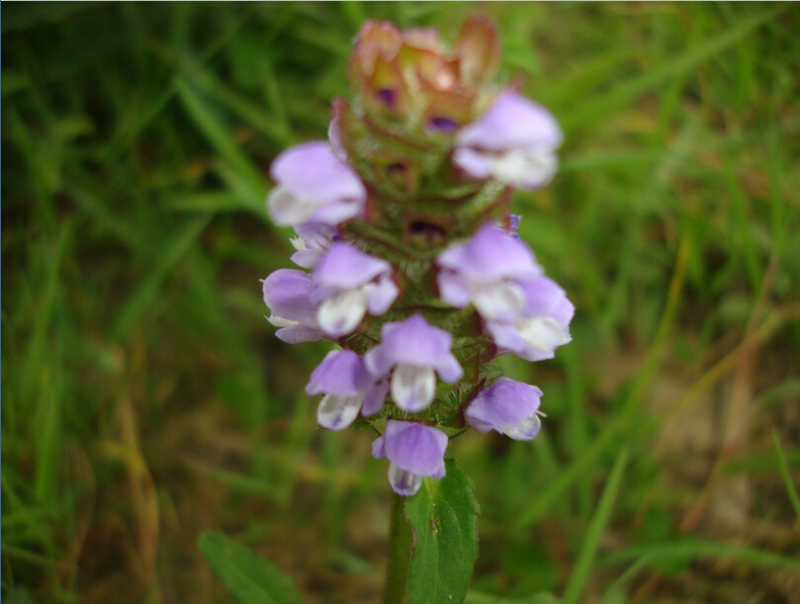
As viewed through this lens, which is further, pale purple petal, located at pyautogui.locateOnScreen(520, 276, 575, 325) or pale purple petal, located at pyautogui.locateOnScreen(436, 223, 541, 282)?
pale purple petal, located at pyautogui.locateOnScreen(520, 276, 575, 325)

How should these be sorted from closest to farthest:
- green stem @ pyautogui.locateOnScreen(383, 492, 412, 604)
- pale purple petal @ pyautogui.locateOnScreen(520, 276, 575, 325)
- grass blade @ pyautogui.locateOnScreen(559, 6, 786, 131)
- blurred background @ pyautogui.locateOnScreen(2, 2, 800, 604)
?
pale purple petal @ pyautogui.locateOnScreen(520, 276, 575, 325)
green stem @ pyautogui.locateOnScreen(383, 492, 412, 604)
blurred background @ pyautogui.locateOnScreen(2, 2, 800, 604)
grass blade @ pyautogui.locateOnScreen(559, 6, 786, 131)

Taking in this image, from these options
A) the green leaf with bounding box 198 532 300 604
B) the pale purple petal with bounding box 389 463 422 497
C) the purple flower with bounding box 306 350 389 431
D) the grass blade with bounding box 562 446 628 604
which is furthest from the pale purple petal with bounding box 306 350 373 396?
the grass blade with bounding box 562 446 628 604

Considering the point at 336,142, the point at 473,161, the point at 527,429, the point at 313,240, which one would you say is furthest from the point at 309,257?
the point at 527,429

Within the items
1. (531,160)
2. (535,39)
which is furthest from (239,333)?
(535,39)

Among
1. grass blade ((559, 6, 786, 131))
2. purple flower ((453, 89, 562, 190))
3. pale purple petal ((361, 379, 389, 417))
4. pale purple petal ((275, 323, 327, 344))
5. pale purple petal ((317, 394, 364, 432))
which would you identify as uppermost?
grass blade ((559, 6, 786, 131))

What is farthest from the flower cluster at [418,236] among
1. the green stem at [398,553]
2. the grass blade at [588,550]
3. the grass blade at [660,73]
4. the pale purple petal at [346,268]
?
the grass blade at [660,73]

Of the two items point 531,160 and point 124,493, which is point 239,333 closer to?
point 124,493

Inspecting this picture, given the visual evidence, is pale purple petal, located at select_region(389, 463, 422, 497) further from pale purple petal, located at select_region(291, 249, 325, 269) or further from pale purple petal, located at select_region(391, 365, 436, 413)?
pale purple petal, located at select_region(291, 249, 325, 269)

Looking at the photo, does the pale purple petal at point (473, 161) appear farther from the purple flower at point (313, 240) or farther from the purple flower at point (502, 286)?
the purple flower at point (313, 240)
